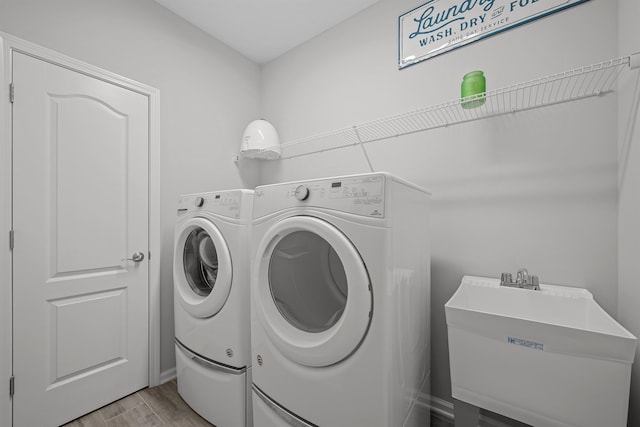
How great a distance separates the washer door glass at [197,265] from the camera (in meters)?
1.49

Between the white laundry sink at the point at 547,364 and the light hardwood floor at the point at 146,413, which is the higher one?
the white laundry sink at the point at 547,364

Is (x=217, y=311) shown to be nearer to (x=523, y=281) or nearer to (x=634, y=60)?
(x=523, y=281)

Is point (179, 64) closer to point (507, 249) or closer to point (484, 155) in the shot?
point (484, 155)

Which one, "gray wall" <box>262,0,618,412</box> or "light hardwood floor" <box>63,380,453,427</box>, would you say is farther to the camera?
"light hardwood floor" <box>63,380,453,427</box>

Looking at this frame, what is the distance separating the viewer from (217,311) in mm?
1452

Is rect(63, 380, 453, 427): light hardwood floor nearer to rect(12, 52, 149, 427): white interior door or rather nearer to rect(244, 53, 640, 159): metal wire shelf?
rect(12, 52, 149, 427): white interior door

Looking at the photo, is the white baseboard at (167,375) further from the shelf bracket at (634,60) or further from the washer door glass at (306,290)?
the shelf bracket at (634,60)

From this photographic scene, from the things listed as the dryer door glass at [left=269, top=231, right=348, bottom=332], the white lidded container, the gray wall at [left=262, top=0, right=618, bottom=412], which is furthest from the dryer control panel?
the white lidded container

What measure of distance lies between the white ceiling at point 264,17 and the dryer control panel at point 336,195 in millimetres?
1593

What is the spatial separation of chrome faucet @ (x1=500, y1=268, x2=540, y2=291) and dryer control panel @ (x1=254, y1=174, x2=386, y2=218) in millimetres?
843

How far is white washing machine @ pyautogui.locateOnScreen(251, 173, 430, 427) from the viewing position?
91cm

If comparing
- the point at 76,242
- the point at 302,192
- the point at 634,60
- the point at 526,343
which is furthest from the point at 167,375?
the point at 634,60

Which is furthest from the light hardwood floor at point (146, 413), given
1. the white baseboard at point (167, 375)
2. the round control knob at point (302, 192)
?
the round control knob at point (302, 192)

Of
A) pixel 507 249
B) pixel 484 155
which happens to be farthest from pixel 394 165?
pixel 507 249
